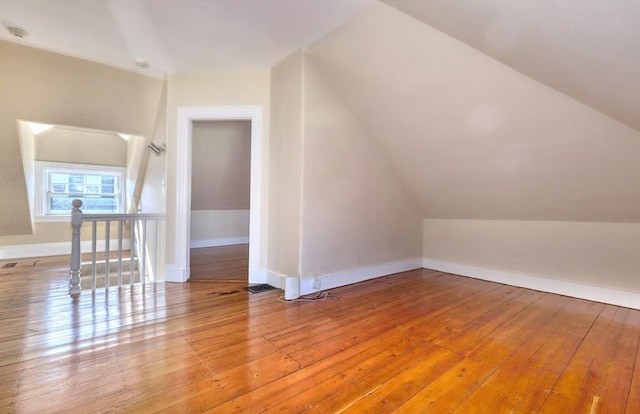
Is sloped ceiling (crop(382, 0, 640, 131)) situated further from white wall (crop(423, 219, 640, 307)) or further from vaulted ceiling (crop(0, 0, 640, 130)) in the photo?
white wall (crop(423, 219, 640, 307))

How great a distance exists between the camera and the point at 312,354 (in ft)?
5.47

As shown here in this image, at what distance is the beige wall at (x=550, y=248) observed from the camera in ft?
8.52

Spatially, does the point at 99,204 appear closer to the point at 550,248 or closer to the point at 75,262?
the point at 75,262

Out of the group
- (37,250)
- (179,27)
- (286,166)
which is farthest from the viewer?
(37,250)

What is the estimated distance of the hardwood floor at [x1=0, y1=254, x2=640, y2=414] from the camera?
1.27 m

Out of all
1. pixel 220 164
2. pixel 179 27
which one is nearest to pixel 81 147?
pixel 220 164

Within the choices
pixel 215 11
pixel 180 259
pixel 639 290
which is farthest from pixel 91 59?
pixel 639 290

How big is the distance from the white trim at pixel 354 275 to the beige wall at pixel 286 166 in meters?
0.19

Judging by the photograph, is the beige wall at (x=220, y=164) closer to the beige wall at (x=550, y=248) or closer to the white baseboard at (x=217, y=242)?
the white baseboard at (x=217, y=242)

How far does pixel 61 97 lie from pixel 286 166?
2724mm

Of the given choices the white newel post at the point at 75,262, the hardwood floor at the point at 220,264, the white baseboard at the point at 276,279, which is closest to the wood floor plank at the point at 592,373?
the white baseboard at the point at 276,279

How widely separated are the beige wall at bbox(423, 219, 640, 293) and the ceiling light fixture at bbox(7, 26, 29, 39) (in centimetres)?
490

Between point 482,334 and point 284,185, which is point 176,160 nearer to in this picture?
point 284,185

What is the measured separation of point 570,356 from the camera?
170 centimetres
